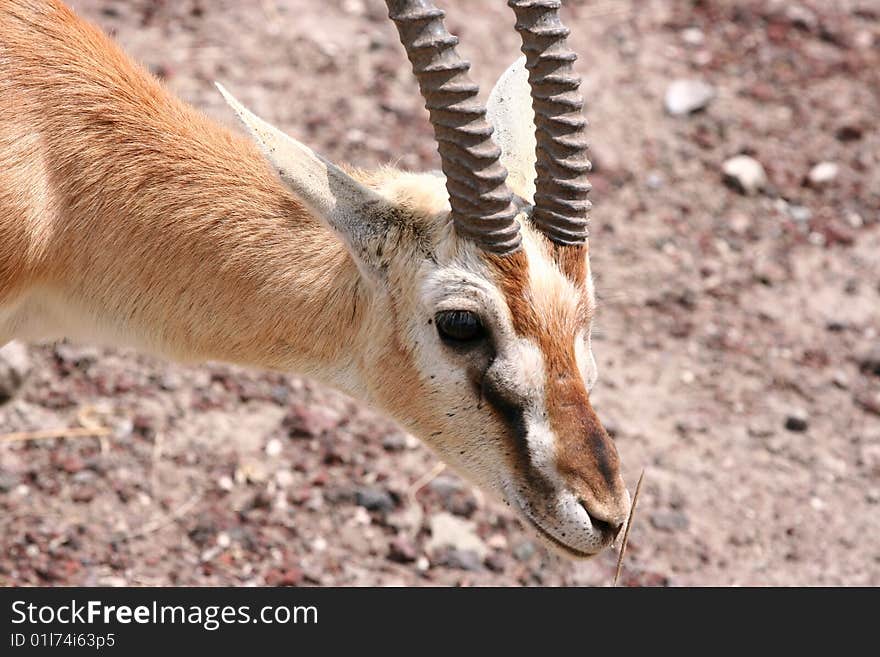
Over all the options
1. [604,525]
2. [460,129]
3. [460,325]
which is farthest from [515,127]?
[604,525]

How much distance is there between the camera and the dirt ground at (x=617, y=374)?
6520 mm

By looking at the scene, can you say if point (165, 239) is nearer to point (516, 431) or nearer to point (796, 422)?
point (516, 431)

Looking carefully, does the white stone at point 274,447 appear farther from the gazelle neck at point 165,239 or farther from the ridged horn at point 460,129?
the ridged horn at point 460,129

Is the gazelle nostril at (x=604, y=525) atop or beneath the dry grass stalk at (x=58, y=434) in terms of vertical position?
atop

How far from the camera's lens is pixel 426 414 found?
193 inches

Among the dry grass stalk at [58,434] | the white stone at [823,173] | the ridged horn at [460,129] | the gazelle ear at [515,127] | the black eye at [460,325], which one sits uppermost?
the ridged horn at [460,129]

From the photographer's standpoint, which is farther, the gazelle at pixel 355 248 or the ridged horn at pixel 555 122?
the ridged horn at pixel 555 122

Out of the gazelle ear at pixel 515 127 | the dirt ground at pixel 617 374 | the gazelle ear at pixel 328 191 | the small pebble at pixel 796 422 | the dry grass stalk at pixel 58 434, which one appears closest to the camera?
the gazelle ear at pixel 328 191

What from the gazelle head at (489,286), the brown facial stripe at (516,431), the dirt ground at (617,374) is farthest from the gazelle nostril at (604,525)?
the dirt ground at (617,374)

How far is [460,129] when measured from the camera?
4535 millimetres

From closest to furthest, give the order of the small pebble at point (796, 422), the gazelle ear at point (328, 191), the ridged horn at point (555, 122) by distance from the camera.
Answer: the gazelle ear at point (328, 191), the ridged horn at point (555, 122), the small pebble at point (796, 422)

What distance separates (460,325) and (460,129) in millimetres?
728
